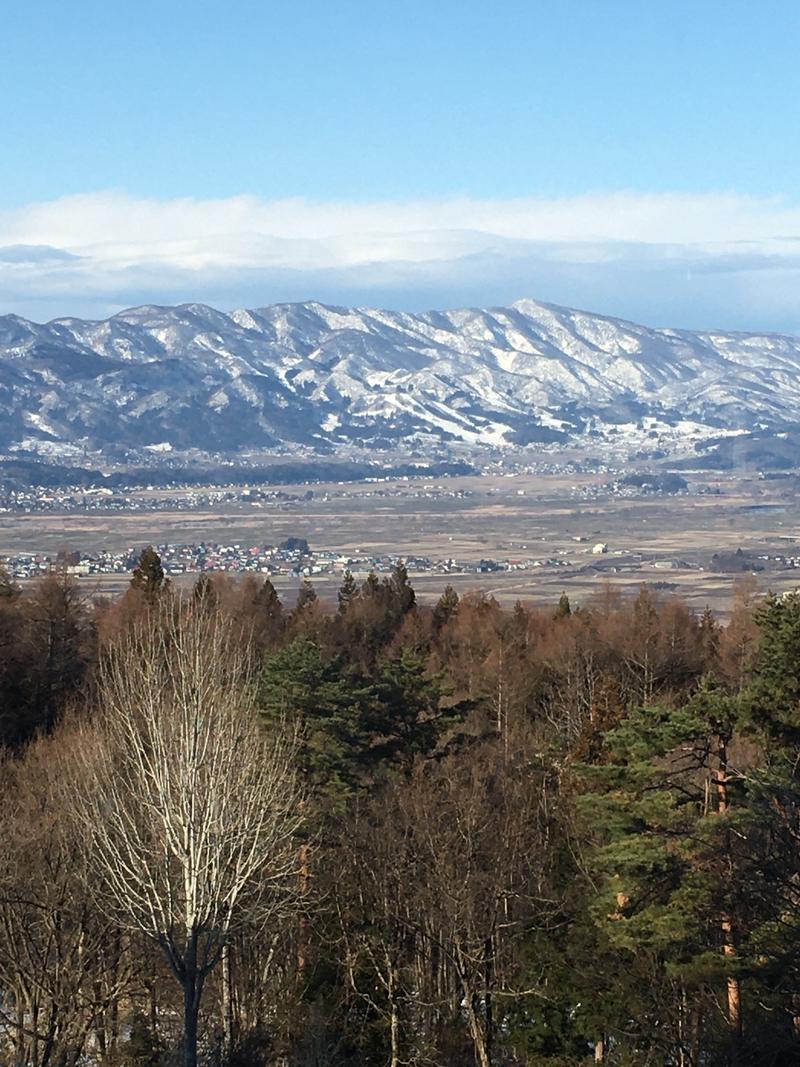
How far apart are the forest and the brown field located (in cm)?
5742

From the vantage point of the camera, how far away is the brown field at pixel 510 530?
3716 inches

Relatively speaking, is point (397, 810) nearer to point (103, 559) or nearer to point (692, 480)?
point (103, 559)

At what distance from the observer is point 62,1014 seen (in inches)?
613

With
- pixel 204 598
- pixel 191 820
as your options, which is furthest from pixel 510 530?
pixel 191 820

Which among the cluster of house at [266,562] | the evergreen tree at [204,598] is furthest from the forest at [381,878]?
the cluster of house at [266,562]

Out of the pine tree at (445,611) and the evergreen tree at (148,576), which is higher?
the evergreen tree at (148,576)

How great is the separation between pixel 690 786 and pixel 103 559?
87270 mm

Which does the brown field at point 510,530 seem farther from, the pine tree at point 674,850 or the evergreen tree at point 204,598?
the pine tree at point 674,850

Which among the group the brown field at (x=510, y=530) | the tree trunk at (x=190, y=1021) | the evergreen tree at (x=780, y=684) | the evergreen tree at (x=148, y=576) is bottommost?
the brown field at (x=510, y=530)

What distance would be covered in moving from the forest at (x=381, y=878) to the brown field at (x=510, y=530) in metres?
57.4

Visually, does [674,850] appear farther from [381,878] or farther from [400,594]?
[400,594]

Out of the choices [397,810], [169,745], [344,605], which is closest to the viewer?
[169,745]

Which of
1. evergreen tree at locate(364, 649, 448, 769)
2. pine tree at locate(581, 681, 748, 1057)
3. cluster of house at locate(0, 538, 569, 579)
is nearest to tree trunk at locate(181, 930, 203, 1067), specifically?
pine tree at locate(581, 681, 748, 1057)

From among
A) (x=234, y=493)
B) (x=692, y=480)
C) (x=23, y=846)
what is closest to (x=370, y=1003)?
(x=23, y=846)
